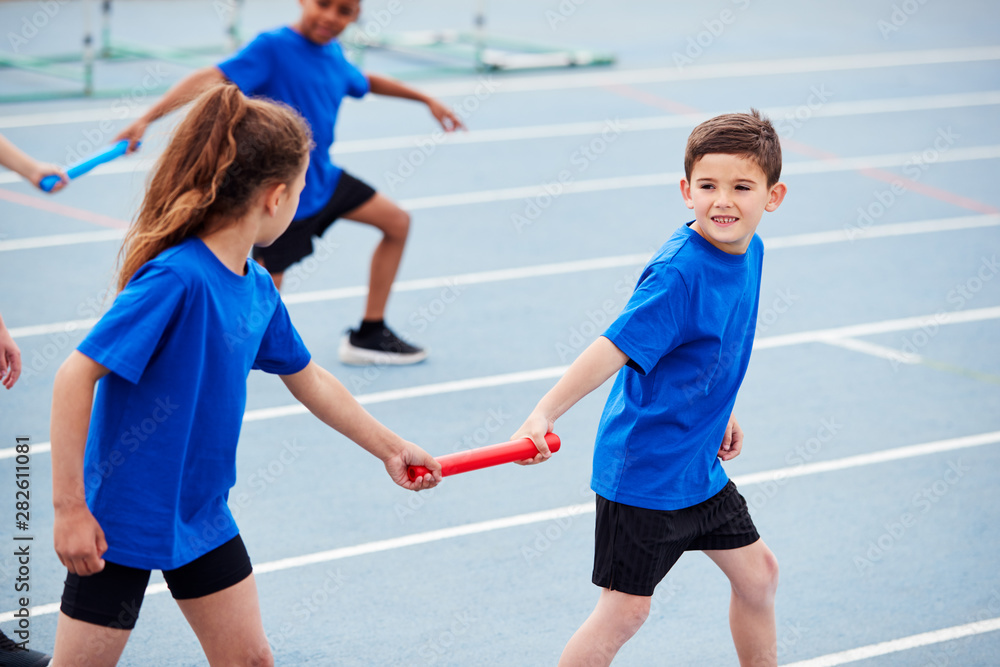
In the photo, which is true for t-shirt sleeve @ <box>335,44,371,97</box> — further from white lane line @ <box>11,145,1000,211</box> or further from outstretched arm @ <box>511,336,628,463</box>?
outstretched arm @ <box>511,336,628,463</box>

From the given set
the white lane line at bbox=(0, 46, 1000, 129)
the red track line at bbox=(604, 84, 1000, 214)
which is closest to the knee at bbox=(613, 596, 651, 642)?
the red track line at bbox=(604, 84, 1000, 214)

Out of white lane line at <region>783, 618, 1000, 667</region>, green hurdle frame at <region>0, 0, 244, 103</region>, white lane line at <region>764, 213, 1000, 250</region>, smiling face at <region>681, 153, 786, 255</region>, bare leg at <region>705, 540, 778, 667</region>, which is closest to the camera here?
smiling face at <region>681, 153, 786, 255</region>

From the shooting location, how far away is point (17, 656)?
10.9 ft

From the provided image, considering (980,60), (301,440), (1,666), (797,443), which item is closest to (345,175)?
(301,440)

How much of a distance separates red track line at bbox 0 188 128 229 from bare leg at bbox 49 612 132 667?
243 inches

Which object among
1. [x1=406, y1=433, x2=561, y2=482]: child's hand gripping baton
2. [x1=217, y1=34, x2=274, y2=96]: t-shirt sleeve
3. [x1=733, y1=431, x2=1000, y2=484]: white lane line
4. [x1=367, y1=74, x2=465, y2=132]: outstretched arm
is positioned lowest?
[x1=733, y1=431, x2=1000, y2=484]: white lane line

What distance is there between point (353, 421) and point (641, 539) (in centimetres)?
79

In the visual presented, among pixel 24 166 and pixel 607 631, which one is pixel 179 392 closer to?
pixel 607 631

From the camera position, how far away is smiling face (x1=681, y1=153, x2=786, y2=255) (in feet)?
8.99

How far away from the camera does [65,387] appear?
2174 mm

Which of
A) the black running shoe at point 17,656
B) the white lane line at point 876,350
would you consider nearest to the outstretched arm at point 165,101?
the black running shoe at point 17,656

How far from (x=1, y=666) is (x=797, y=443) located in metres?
3.60

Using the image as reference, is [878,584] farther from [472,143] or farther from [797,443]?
[472,143]

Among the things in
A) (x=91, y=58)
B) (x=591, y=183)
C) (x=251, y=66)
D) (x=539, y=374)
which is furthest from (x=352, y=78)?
(x=91, y=58)
